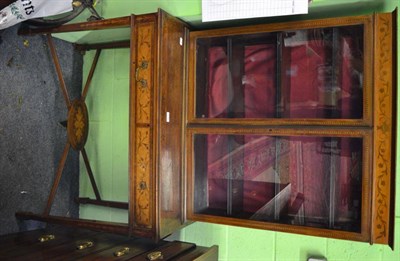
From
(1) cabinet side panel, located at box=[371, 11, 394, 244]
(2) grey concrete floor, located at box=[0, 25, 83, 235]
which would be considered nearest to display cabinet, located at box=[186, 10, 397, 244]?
(1) cabinet side panel, located at box=[371, 11, 394, 244]

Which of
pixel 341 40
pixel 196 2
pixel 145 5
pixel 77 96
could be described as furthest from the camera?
pixel 77 96

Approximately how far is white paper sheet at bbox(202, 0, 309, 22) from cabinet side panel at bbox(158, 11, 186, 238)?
12cm

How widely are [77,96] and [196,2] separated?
78cm

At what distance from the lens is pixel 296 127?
114 cm

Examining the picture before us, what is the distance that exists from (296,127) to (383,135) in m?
0.24

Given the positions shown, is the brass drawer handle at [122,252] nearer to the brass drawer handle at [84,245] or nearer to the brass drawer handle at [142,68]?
the brass drawer handle at [84,245]

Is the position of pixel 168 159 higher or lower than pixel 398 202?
higher

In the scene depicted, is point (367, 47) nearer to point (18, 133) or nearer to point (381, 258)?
point (381, 258)

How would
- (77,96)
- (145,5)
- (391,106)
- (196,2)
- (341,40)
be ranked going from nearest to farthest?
(391,106) → (341,40) → (196,2) → (145,5) → (77,96)

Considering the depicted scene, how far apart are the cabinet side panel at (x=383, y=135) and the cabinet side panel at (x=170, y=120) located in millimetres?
615

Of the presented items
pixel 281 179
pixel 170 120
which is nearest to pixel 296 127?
pixel 281 179

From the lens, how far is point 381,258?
1.22m

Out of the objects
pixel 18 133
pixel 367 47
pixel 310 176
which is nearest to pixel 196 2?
pixel 367 47

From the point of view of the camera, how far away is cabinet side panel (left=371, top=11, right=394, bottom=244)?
40.9 inches
